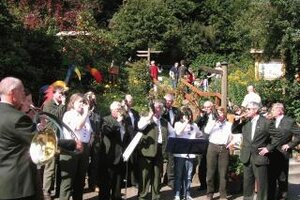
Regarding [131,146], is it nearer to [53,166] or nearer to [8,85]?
[53,166]

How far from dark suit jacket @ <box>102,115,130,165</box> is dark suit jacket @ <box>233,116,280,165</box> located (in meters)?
2.11

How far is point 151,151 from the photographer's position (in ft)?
30.3

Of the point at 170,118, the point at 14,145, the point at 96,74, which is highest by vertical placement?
the point at 96,74

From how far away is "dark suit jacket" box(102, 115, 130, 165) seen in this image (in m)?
8.97

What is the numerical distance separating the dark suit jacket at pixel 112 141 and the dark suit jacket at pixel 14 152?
3678 millimetres

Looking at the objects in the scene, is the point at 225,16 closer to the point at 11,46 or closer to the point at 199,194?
the point at 11,46

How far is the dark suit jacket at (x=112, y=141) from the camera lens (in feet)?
29.4

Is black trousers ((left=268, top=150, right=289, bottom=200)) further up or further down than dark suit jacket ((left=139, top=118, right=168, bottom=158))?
further down

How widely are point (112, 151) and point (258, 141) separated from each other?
7.98 feet

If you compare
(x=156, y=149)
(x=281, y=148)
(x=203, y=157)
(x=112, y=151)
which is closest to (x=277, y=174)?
(x=281, y=148)

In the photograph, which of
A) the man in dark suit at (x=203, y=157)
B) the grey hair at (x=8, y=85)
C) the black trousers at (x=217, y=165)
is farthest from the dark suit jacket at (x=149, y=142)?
the grey hair at (x=8, y=85)

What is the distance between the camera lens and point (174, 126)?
10.2 m

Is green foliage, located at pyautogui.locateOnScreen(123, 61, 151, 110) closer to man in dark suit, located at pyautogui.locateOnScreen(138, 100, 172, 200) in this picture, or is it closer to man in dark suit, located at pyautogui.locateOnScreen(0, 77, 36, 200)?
man in dark suit, located at pyautogui.locateOnScreen(138, 100, 172, 200)

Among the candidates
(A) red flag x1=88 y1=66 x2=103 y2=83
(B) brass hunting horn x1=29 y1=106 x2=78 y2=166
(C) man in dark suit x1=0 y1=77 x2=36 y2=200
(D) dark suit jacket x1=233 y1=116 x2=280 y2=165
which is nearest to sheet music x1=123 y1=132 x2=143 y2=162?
(D) dark suit jacket x1=233 y1=116 x2=280 y2=165
